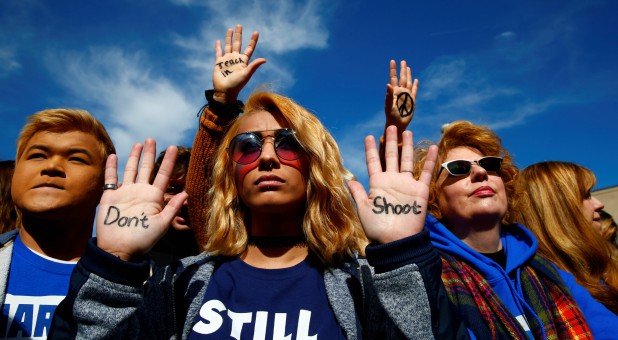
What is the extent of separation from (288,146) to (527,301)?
1696mm

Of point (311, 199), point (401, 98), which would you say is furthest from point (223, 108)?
point (401, 98)

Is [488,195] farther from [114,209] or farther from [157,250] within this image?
[157,250]

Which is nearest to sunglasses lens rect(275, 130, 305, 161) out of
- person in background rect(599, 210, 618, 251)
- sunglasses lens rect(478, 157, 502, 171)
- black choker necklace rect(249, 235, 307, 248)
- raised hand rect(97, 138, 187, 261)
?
black choker necklace rect(249, 235, 307, 248)

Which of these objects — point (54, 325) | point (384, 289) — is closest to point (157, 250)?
point (54, 325)

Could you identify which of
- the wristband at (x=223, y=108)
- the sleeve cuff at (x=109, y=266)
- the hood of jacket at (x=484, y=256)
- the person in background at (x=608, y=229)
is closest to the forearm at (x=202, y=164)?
the wristband at (x=223, y=108)

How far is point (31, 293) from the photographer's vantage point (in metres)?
2.21

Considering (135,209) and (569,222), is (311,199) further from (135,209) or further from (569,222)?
(569,222)

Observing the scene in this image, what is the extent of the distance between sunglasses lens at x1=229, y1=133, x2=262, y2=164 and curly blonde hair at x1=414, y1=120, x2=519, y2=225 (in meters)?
1.39

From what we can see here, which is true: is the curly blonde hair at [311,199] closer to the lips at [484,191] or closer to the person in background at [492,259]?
the person in background at [492,259]

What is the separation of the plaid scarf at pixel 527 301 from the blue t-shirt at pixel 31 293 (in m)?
2.03

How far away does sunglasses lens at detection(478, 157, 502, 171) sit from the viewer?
299 cm

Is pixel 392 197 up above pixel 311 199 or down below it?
below

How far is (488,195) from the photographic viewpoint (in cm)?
284

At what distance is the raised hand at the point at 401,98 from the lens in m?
3.34
